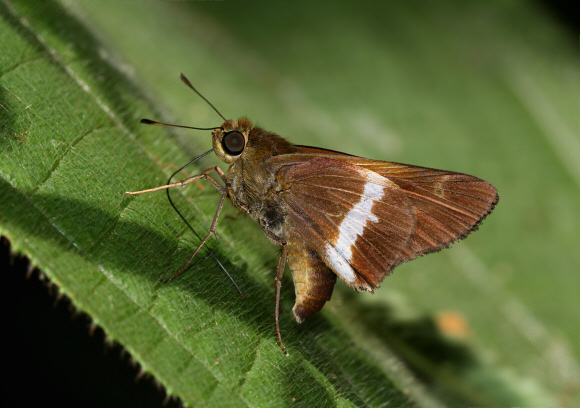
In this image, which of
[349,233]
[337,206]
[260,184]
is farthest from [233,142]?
[349,233]

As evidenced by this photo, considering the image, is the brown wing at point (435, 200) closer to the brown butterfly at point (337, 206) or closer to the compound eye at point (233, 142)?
the brown butterfly at point (337, 206)

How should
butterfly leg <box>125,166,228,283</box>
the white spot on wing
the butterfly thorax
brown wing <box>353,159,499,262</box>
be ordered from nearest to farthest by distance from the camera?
butterfly leg <box>125,166,228,283</box>
brown wing <box>353,159,499,262</box>
the white spot on wing
the butterfly thorax

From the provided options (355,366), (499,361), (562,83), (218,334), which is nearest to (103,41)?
(218,334)

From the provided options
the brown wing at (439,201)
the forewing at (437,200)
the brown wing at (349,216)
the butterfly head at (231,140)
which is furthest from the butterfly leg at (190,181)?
the brown wing at (439,201)

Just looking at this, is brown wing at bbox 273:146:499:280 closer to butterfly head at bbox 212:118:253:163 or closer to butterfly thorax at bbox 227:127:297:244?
butterfly thorax at bbox 227:127:297:244

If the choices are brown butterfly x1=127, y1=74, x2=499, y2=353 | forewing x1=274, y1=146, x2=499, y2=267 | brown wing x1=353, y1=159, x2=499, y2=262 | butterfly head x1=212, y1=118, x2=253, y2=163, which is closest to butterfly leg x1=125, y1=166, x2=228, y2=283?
brown butterfly x1=127, y1=74, x2=499, y2=353

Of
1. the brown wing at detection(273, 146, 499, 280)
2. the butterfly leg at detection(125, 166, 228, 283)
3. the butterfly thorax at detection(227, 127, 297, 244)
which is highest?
the brown wing at detection(273, 146, 499, 280)

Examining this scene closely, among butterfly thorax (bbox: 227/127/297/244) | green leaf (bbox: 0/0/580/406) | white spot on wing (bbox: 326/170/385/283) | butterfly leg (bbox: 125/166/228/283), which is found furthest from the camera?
butterfly thorax (bbox: 227/127/297/244)

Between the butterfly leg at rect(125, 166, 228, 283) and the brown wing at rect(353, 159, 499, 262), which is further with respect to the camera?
the brown wing at rect(353, 159, 499, 262)
